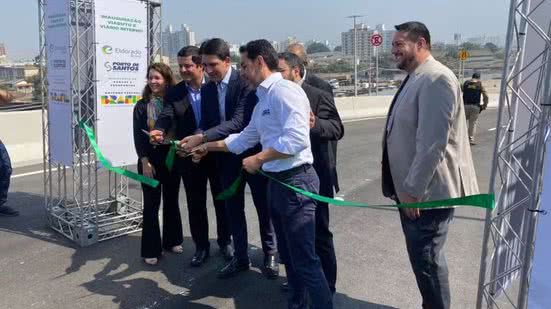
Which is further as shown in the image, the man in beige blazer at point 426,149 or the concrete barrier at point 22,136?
the concrete barrier at point 22,136

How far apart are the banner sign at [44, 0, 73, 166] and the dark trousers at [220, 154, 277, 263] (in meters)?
2.01

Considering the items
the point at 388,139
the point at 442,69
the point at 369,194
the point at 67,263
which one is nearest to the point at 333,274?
the point at 388,139

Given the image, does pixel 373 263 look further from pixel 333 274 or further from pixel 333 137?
pixel 333 137

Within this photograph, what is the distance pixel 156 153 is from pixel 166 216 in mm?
719

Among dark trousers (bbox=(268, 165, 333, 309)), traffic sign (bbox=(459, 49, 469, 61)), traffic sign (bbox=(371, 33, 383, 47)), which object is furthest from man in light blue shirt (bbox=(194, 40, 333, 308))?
traffic sign (bbox=(459, 49, 469, 61))

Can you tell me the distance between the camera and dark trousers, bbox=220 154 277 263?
4.28 m

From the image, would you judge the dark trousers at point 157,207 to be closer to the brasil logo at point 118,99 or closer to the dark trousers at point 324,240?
the brasil logo at point 118,99

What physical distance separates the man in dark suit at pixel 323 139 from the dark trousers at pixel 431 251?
845 millimetres

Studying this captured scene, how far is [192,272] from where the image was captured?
4633 millimetres

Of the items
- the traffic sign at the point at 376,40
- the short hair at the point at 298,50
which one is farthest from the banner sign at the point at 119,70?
the traffic sign at the point at 376,40

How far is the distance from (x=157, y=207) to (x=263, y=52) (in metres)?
2.27

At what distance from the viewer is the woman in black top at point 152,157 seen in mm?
4719

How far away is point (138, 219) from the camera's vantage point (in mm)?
5973

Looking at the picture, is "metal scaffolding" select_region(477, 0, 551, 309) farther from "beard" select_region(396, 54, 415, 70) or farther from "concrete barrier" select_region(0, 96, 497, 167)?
"concrete barrier" select_region(0, 96, 497, 167)
